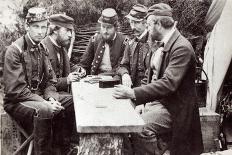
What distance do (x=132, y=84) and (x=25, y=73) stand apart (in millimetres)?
1846

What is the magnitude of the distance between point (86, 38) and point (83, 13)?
0.99 meters

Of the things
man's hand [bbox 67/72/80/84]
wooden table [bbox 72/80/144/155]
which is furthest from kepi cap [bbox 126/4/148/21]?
wooden table [bbox 72/80/144/155]

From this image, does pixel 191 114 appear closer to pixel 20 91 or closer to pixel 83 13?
pixel 20 91

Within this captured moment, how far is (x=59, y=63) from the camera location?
6914 millimetres

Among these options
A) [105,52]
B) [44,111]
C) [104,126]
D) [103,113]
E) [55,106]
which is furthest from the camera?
[105,52]

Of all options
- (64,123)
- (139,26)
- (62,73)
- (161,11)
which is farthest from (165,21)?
(62,73)

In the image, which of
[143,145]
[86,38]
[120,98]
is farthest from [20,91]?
[86,38]

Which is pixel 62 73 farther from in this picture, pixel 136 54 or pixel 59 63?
pixel 136 54

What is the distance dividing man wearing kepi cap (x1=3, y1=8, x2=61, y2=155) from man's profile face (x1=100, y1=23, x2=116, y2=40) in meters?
1.68

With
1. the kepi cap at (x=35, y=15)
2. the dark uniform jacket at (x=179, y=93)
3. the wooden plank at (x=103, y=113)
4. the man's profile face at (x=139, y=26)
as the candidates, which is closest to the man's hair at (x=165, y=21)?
the dark uniform jacket at (x=179, y=93)

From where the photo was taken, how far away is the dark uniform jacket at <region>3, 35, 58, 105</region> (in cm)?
540

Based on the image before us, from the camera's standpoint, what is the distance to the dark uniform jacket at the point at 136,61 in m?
6.99

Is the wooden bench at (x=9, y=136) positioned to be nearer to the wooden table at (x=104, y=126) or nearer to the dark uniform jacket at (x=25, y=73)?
the dark uniform jacket at (x=25, y=73)

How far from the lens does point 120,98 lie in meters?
4.87
